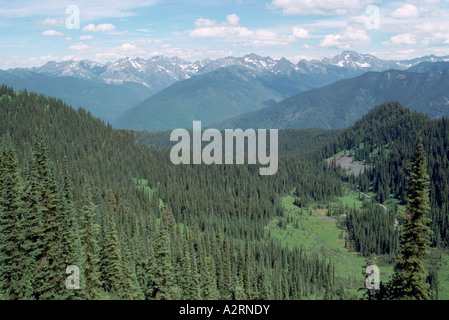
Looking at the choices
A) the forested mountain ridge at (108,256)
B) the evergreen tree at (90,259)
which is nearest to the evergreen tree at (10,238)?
the forested mountain ridge at (108,256)

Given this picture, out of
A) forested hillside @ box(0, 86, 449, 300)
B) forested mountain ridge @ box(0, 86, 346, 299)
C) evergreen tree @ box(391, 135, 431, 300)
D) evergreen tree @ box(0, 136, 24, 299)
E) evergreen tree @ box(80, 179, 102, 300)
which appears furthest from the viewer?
evergreen tree @ box(80, 179, 102, 300)

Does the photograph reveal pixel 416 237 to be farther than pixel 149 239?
No

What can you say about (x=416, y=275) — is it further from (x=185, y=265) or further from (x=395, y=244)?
(x=395, y=244)

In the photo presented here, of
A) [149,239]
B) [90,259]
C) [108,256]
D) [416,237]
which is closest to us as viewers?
[416,237]

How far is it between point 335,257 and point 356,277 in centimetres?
2121

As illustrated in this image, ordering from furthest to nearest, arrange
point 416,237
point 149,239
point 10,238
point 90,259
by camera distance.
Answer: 1. point 149,239
2. point 90,259
3. point 10,238
4. point 416,237

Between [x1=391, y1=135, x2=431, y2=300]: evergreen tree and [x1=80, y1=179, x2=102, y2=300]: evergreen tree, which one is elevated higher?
[x1=391, y1=135, x2=431, y2=300]: evergreen tree

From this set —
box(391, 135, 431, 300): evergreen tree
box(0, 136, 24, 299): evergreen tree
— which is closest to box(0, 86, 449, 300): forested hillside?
box(0, 136, 24, 299): evergreen tree

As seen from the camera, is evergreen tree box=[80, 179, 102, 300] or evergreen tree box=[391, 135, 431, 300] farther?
evergreen tree box=[80, 179, 102, 300]

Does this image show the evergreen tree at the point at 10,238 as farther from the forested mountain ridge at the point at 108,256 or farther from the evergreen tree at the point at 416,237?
the evergreen tree at the point at 416,237

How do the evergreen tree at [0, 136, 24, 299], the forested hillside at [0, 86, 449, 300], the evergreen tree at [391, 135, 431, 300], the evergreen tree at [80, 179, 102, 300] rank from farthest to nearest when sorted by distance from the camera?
the evergreen tree at [80, 179, 102, 300] → the evergreen tree at [0, 136, 24, 299] → the forested hillside at [0, 86, 449, 300] → the evergreen tree at [391, 135, 431, 300]

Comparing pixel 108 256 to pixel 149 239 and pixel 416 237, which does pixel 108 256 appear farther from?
pixel 416 237

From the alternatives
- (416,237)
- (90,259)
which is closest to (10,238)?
(90,259)

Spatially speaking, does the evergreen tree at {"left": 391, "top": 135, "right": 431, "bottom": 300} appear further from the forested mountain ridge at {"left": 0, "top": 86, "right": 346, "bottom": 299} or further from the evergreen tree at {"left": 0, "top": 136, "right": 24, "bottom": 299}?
the evergreen tree at {"left": 0, "top": 136, "right": 24, "bottom": 299}
